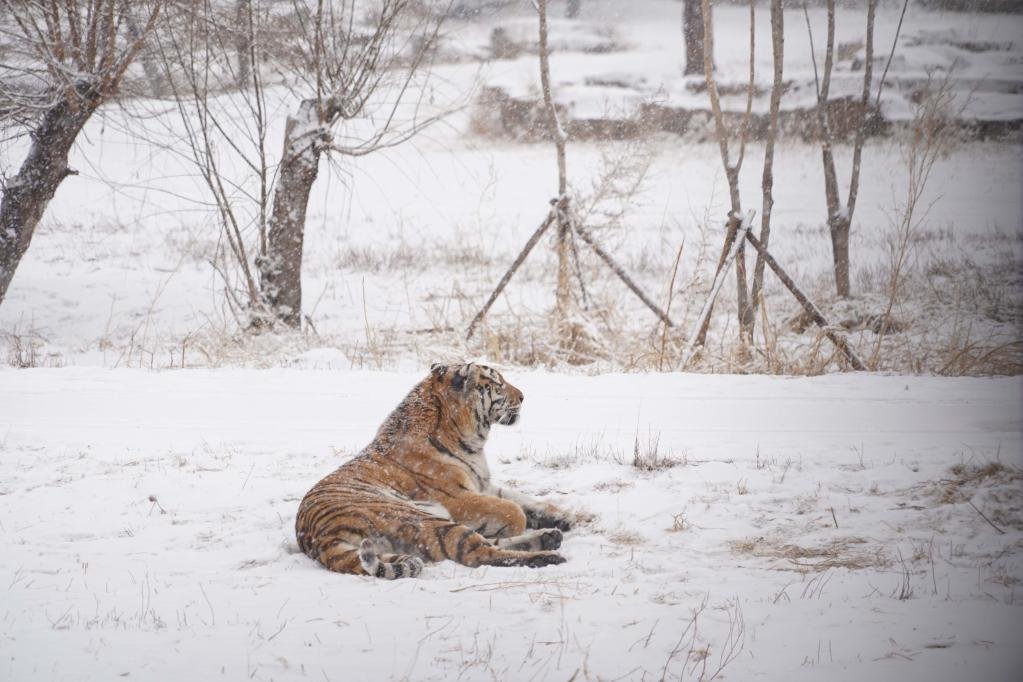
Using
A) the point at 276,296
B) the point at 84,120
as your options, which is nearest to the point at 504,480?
the point at 276,296

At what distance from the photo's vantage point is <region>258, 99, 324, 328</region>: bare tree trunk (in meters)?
10.6

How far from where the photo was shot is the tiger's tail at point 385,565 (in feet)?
12.4

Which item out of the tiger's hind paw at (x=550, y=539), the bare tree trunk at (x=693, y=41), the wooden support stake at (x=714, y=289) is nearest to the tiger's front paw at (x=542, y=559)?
the tiger's hind paw at (x=550, y=539)

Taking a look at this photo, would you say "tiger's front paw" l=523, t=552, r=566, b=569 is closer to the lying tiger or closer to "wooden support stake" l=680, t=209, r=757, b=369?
the lying tiger

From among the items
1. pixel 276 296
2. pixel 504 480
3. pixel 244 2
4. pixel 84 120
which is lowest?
pixel 504 480

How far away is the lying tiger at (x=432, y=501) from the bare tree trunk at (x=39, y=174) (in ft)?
23.2

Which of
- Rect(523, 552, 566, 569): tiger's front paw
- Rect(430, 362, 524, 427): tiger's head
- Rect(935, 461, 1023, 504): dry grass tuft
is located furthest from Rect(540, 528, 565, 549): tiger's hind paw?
Rect(935, 461, 1023, 504): dry grass tuft

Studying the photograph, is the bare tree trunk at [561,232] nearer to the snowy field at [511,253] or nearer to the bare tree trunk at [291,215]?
the snowy field at [511,253]

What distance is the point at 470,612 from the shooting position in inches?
139

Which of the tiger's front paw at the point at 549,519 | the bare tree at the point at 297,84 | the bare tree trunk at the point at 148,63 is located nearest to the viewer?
the tiger's front paw at the point at 549,519

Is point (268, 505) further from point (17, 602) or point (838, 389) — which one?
point (838, 389)

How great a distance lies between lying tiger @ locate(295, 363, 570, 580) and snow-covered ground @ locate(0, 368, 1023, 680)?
135 mm

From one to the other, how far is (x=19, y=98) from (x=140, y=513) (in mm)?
6549

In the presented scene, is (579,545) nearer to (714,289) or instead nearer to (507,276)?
(714,289)
